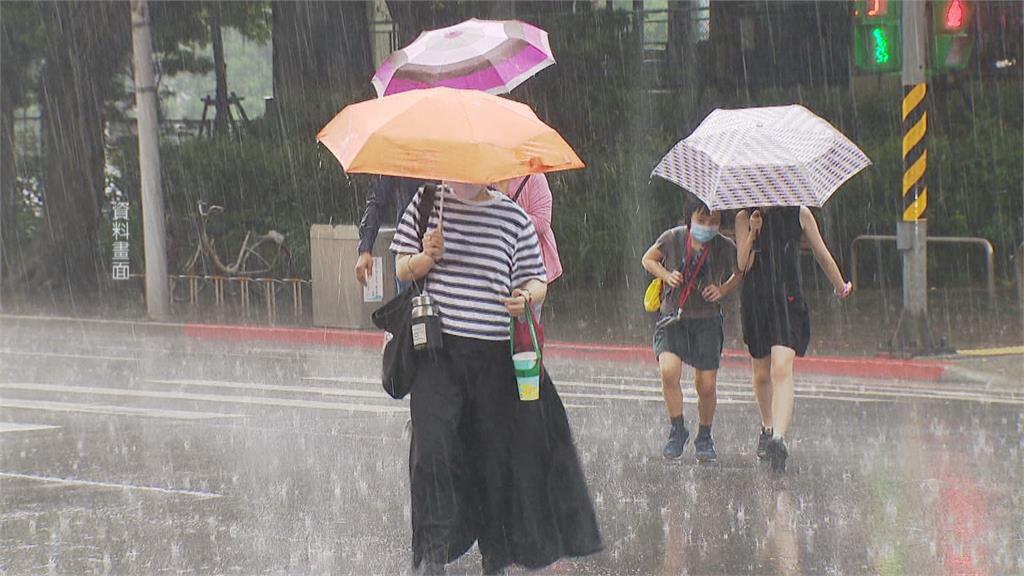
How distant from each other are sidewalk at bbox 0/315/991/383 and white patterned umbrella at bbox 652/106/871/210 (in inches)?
213

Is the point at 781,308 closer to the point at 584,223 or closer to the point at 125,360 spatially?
the point at 125,360

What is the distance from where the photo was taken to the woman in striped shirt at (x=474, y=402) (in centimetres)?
619

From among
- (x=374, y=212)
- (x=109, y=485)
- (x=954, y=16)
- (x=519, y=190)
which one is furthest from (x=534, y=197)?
(x=954, y=16)

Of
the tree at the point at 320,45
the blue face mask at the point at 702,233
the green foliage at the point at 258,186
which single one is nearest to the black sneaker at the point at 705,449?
the blue face mask at the point at 702,233

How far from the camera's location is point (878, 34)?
1461 cm

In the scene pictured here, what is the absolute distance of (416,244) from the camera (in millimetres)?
6344

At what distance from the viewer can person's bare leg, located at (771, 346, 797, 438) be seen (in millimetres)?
8930

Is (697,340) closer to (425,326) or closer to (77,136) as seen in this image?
(425,326)

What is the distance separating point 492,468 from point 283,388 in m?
7.07

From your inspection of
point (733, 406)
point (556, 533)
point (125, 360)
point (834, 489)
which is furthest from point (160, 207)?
point (556, 533)

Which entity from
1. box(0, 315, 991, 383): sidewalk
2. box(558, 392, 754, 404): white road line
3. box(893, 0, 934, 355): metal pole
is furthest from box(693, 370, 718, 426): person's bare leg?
box(893, 0, 934, 355): metal pole

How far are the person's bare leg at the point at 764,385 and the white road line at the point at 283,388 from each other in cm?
389

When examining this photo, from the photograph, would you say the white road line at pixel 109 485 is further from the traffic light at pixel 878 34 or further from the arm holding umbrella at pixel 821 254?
the traffic light at pixel 878 34

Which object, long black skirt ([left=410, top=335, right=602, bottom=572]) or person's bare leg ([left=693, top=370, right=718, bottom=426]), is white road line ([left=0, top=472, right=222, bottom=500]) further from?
person's bare leg ([left=693, top=370, right=718, bottom=426])
